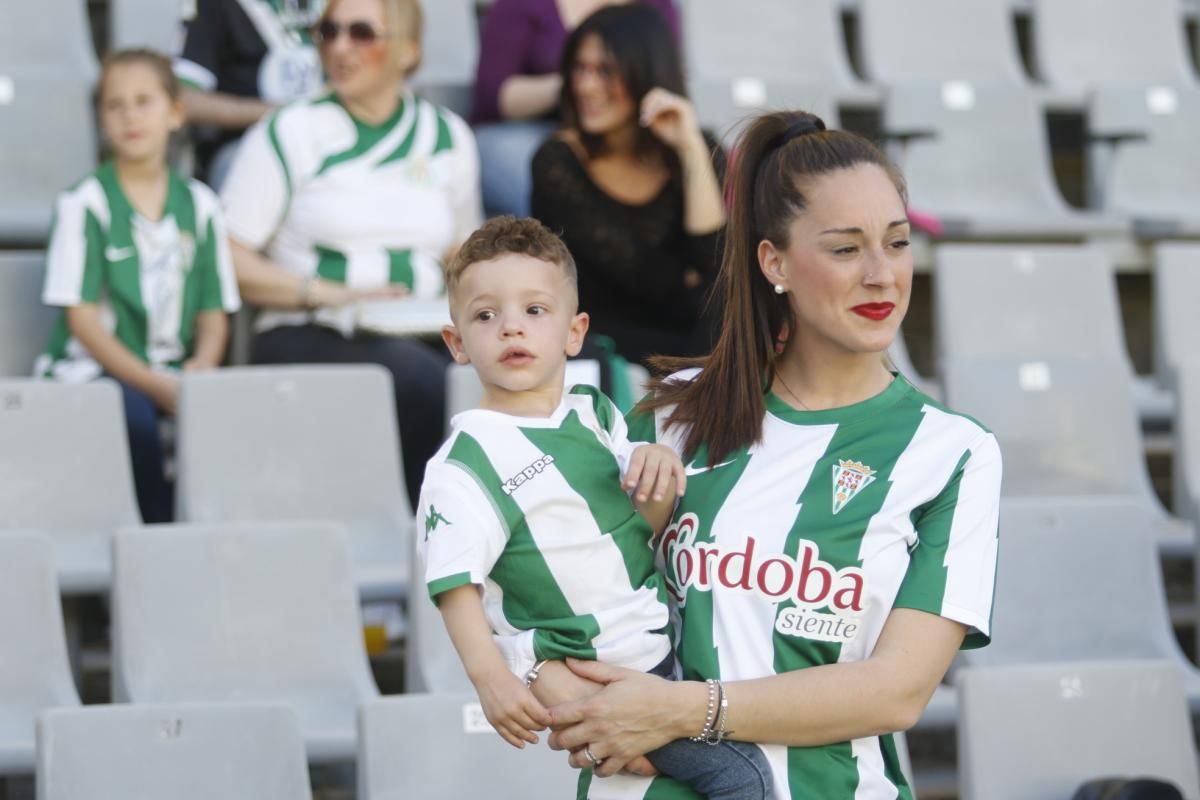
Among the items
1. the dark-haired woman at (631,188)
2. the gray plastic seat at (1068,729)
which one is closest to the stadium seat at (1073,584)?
the gray plastic seat at (1068,729)

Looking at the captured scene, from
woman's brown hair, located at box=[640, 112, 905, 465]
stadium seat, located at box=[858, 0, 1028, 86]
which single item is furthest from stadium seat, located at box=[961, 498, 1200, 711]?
stadium seat, located at box=[858, 0, 1028, 86]

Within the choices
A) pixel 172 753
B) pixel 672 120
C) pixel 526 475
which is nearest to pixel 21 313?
pixel 672 120

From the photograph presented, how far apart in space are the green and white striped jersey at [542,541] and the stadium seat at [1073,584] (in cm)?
183

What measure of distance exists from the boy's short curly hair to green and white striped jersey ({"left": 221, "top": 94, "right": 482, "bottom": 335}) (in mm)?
2146

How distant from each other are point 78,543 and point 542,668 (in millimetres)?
2041

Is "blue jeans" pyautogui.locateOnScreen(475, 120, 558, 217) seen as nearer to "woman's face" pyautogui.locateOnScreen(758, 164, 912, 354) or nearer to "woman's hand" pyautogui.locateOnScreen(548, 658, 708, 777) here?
"woman's face" pyautogui.locateOnScreen(758, 164, 912, 354)

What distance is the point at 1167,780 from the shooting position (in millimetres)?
2854

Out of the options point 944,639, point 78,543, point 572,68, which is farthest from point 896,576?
Answer: point 572,68

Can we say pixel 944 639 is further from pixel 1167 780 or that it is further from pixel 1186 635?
pixel 1186 635

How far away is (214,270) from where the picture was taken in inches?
152

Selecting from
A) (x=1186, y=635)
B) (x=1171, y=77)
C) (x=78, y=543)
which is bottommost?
(x=1186, y=635)

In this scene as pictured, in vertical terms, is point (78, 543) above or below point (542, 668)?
below

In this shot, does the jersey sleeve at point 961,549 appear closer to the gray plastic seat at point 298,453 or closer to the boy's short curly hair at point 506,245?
the boy's short curly hair at point 506,245

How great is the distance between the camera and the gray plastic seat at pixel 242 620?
2.94m
